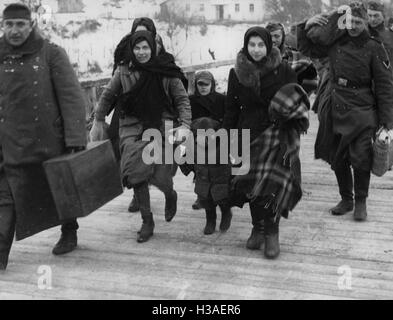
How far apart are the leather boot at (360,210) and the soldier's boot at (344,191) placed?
0.61ft

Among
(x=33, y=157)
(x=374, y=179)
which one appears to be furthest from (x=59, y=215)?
(x=374, y=179)


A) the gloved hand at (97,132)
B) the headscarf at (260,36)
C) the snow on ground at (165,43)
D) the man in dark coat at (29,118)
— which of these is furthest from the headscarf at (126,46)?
the snow on ground at (165,43)

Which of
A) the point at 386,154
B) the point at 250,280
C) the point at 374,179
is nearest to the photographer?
the point at 250,280

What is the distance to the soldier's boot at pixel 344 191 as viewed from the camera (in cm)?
552

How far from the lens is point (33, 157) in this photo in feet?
14.0

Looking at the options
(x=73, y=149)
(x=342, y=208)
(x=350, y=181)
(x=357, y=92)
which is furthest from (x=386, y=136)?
(x=73, y=149)

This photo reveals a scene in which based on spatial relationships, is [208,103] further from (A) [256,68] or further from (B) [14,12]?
(B) [14,12]

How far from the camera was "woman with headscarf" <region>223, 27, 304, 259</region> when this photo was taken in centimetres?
434

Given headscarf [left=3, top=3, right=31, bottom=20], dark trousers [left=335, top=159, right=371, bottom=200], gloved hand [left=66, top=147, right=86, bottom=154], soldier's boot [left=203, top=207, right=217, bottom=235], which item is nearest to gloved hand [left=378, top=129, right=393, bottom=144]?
dark trousers [left=335, top=159, right=371, bottom=200]

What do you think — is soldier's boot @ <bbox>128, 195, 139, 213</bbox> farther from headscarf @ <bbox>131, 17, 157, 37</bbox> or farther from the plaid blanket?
the plaid blanket

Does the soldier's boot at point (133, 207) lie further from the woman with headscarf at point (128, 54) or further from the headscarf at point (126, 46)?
the headscarf at point (126, 46)

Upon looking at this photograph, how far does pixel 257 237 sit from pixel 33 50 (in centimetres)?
201

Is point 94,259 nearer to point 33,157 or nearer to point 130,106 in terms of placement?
point 33,157

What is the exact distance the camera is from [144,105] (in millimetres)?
4863
